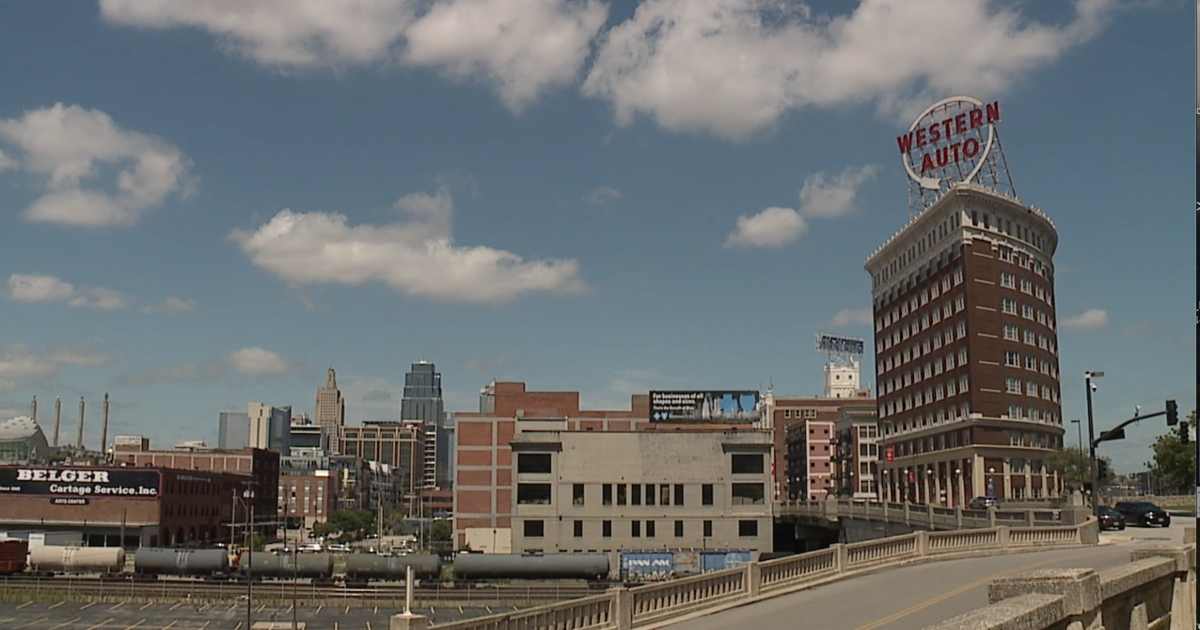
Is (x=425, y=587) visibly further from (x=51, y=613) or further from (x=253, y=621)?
(x=51, y=613)

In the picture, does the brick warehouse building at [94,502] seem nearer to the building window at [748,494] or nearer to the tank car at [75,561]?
the tank car at [75,561]

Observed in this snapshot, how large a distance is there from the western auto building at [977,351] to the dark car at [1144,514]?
41.1m

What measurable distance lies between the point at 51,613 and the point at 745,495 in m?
59.8

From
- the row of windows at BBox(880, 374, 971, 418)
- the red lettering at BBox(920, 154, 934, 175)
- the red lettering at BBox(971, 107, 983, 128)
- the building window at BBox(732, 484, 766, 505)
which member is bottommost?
the building window at BBox(732, 484, 766, 505)

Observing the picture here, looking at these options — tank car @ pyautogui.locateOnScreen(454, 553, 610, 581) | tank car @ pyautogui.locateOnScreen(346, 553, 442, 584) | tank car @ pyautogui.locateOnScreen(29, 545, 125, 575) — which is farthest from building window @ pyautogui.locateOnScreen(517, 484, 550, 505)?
tank car @ pyautogui.locateOnScreen(29, 545, 125, 575)

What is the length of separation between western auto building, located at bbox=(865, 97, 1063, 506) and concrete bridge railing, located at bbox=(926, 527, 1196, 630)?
3428 inches

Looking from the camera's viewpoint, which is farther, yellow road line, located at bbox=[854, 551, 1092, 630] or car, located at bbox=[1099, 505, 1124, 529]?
car, located at bbox=[1099, 505, 1124, 529]

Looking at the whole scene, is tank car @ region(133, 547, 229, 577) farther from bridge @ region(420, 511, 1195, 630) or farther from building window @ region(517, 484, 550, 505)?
bridge @ region(420, 511, 1195, 630)

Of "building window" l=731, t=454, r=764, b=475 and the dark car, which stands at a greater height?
"building window" l=731, t=454, r=764, b=475

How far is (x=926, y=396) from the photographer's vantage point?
4373 inches

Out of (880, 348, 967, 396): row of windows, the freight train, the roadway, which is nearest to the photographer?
the roadway

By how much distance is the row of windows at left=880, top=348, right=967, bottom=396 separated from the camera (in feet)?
338

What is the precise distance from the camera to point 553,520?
9625 centimetres

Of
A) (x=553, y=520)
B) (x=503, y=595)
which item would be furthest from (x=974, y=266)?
(x=503, y=595)
